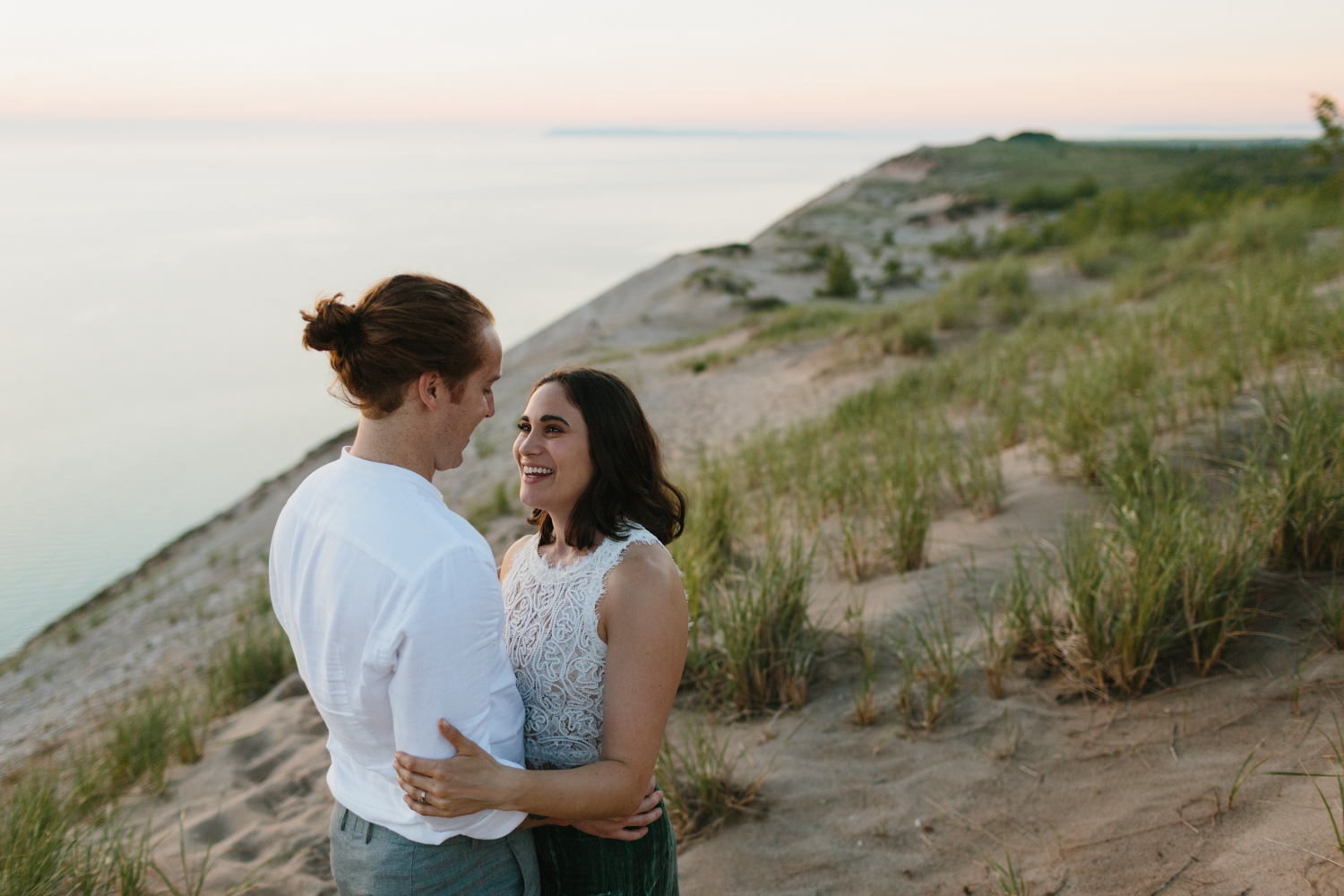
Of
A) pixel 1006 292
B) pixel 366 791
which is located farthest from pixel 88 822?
pixel 1006 292

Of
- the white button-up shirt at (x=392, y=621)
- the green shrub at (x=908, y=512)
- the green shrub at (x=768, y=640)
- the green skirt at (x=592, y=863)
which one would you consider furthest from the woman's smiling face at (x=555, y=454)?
the green shrub at (x=908, y=512)

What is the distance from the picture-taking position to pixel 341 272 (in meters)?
34.3

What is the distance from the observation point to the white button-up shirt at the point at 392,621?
1.30m

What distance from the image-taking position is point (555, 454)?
185 centimetres

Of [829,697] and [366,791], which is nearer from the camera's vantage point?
[366,791]

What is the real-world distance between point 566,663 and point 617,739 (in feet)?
0.68

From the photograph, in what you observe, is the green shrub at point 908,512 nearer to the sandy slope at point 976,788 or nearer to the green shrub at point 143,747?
the sandy slope at point 976,788

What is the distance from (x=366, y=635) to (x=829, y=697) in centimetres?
262

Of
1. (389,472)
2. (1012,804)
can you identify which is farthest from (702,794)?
(389,472)

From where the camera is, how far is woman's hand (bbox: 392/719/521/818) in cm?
135

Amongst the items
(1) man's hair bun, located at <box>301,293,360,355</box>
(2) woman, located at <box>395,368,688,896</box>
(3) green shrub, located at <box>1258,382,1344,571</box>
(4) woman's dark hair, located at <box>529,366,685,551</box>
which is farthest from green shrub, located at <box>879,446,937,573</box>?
(1) man's hair bun, located at <box>301,293,360,355</box>

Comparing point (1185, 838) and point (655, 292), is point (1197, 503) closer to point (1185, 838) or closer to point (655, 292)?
point (1185, 838)

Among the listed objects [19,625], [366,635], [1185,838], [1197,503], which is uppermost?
→ [366,635]

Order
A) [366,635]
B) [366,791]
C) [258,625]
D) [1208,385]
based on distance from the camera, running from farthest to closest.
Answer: [258,625]
[1208,385]
[366,791]
[366,635]
